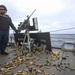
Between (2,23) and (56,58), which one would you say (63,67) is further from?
(2,23)

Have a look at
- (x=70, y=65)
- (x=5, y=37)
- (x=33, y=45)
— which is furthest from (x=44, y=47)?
(x=70, y=65)

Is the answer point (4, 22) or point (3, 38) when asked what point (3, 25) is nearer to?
point (4, 22)

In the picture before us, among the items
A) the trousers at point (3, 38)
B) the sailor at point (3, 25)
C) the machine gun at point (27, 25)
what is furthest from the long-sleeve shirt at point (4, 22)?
the machine gun at point (27, 25)

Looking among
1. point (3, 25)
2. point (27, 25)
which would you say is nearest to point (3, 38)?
point (3, 25)

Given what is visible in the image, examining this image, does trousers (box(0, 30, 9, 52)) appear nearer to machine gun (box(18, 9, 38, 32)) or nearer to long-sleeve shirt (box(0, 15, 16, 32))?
long-sleeve shirt (box(0, 15, 16, 32))

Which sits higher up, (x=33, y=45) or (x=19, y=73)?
(x=33, y=45)

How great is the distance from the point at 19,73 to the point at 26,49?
9.52ft

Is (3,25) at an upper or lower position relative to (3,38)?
upper

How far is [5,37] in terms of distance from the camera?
559cm

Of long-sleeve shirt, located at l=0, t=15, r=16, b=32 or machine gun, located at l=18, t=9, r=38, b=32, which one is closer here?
long-sleeve shirt, located at l=0, t=15, r=16, b=32

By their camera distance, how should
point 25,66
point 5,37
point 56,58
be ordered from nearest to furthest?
point 25,66
point 56,58
point 5,37

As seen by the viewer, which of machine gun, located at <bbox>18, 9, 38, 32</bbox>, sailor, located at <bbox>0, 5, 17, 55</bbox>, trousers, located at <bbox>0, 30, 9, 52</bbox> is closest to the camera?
sailor, located at <bbox>0, 5, 17, 55</bbox>

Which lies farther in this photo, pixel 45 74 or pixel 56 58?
pixel 56 58

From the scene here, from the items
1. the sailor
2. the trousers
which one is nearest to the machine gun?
the sailor
